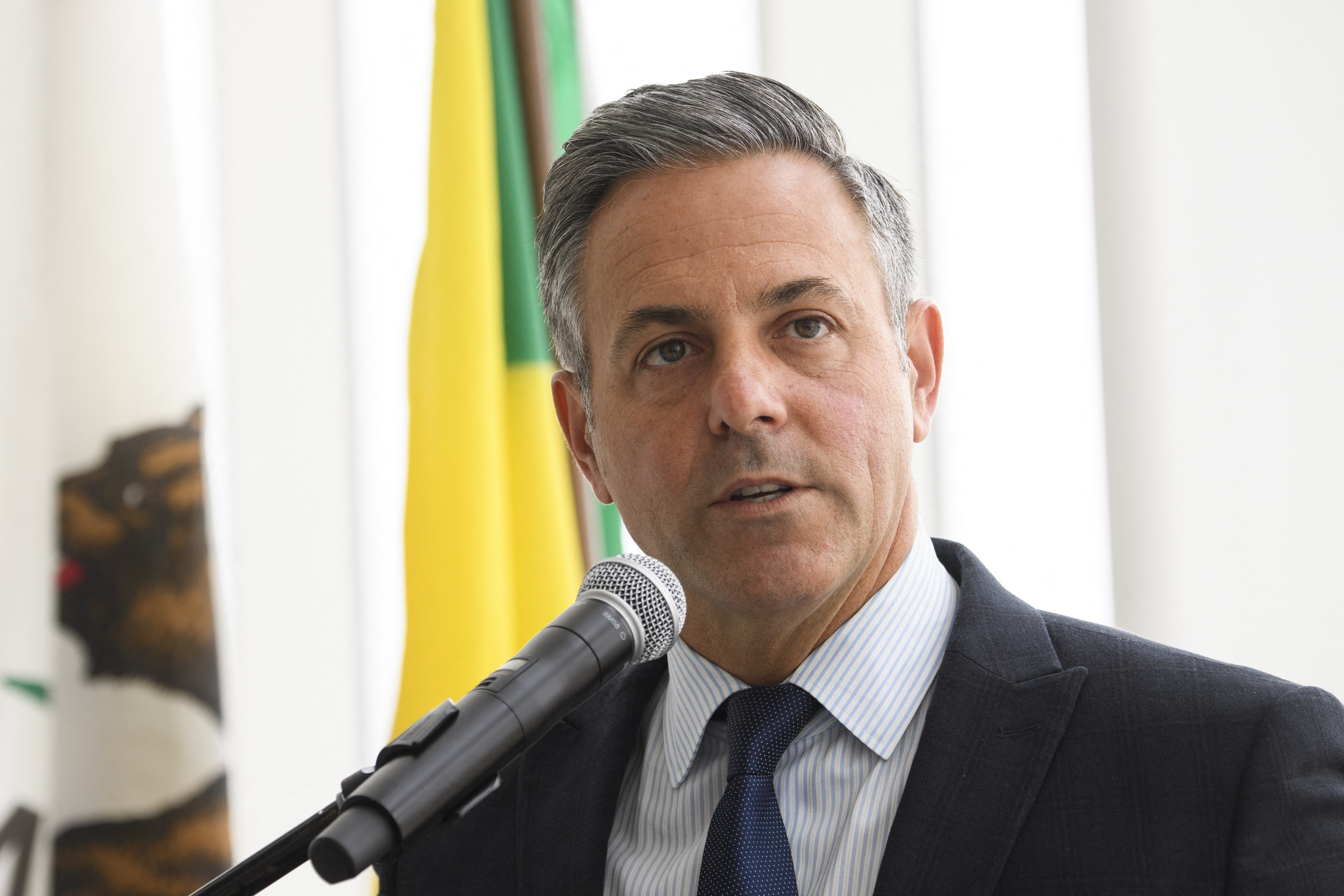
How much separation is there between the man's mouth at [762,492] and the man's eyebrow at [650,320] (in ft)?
0.88

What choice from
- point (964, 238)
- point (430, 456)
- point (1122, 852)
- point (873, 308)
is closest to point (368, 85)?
point (430, 456)

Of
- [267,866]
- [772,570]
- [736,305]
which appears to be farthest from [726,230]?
[267,866]

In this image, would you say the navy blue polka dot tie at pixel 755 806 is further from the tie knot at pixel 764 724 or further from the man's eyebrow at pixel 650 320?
the man's eyebrow at pixel 650 320

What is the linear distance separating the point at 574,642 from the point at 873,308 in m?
0.92

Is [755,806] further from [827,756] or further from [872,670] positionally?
[872,670]

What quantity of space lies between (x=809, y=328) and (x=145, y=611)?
5.59ft

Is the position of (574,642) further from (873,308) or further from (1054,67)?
(1054,67)

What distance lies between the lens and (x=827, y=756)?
5.18ft

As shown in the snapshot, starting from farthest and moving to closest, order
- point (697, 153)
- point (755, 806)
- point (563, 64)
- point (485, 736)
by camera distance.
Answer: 1. point (563, 64)
2. point (697, 153)
3. point (755, 806)
4. point (485, 736)

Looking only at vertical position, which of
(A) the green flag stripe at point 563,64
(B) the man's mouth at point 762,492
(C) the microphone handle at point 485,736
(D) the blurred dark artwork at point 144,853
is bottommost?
(D) the blurred dark artwork at point 144,853

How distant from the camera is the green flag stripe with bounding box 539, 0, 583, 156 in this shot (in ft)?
9.46

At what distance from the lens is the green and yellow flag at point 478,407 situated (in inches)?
101

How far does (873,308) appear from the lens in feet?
5.68

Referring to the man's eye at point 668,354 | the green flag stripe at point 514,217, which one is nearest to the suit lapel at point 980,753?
the man's eye at point 668,354
